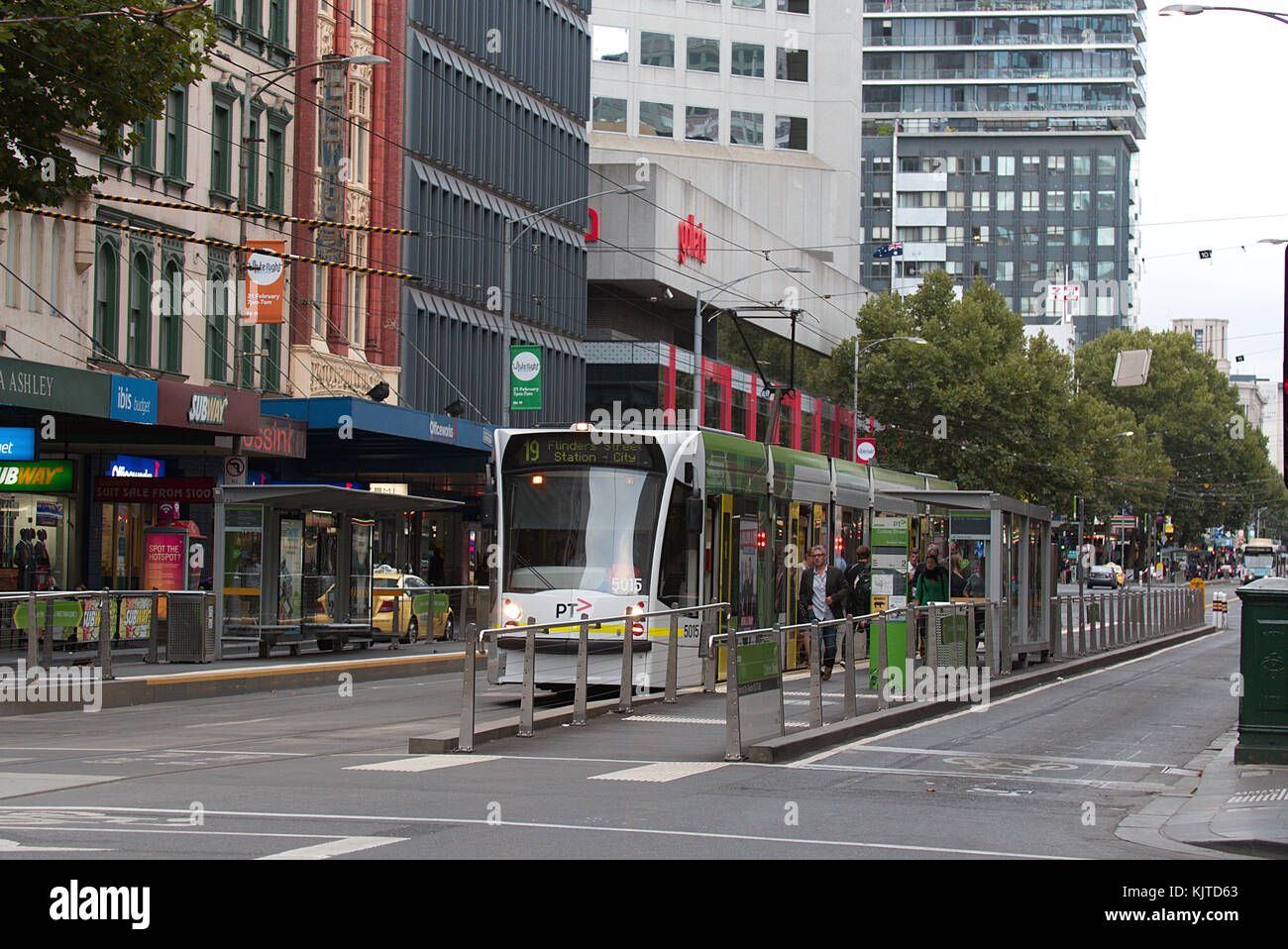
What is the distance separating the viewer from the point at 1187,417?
12138 cm

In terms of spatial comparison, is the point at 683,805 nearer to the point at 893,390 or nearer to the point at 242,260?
the point at 242,260

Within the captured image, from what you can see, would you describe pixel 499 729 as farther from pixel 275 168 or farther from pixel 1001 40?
pixel 1001 40

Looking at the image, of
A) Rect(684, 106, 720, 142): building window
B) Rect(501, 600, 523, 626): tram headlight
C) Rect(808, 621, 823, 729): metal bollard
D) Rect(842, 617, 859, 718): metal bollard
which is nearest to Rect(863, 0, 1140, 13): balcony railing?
Rect(684, 106, 720, 142): building window

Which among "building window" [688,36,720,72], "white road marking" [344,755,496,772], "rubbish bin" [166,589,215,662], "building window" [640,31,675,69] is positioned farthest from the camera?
"building window" [688,36,720,72]

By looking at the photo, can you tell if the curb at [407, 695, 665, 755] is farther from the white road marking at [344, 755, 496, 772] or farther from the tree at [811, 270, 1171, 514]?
the tree at [811, 270, 1171, 514]

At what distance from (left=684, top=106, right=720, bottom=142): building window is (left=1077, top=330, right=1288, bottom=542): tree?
39940 mm

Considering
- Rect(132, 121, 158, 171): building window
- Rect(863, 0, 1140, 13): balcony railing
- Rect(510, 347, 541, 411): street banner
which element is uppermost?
Rect(863, 0, 1140, 13): balcony railing

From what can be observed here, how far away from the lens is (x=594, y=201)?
217ft

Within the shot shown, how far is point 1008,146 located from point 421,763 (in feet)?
458

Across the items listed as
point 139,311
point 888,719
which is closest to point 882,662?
point 888,719

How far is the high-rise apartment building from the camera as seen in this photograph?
5743 inches

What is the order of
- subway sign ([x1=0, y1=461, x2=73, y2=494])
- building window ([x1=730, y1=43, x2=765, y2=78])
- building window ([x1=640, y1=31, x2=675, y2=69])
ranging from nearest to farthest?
subway sign ([x1=0, y1=461, x2=73, y2=494])
building window ([x1=640, y1=31, x2=675, y2=69])
building window ([x1=730, y1=43, x2=765, y2=78])
